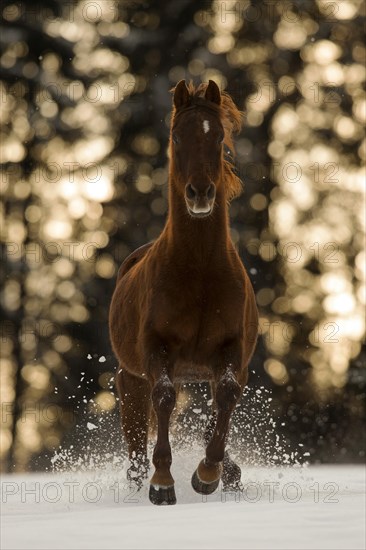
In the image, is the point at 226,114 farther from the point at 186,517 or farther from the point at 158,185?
the point at 158,185

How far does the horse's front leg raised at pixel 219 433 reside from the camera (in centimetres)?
685

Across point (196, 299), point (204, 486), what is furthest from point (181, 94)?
point (204, 486)

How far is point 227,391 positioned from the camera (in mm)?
6906

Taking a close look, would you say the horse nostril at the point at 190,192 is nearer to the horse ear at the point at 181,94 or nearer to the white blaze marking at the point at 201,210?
the white blaze marking at the point at 201,210

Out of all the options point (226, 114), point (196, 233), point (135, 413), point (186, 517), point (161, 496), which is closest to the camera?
point (186, 517)

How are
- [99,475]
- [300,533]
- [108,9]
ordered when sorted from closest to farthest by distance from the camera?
1. [300,533]
2. [99,475]
3. [108,9]

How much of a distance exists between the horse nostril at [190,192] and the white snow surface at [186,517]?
1.91 metres

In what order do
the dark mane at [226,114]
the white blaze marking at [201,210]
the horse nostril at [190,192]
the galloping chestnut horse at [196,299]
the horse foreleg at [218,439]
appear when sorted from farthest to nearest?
1. the dark mane at [226,114]
2. the horse foreleg at [218,439]
3. the galloping chestnut horse at [196,299]
4. the horse nostril at [190,192]
5. the white blaze marking at [201,210]

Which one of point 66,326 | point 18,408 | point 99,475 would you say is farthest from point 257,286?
point 99,475

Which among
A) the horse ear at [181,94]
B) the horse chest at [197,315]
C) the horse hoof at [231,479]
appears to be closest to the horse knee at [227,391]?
the horse chest at [197,315]

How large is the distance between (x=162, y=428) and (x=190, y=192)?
1612mm

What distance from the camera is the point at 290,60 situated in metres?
17.6

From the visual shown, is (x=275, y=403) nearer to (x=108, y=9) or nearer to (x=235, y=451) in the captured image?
(x=235, y=451)

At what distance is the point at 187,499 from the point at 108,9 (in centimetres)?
1188
